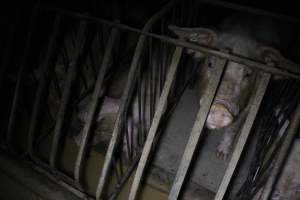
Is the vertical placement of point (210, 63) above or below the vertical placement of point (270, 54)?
below

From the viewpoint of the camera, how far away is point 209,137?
290 centimetres

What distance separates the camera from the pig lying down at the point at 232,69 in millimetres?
2049

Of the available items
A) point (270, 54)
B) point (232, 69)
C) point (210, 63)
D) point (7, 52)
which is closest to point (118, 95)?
point (210, 63)

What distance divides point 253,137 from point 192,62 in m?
0.82

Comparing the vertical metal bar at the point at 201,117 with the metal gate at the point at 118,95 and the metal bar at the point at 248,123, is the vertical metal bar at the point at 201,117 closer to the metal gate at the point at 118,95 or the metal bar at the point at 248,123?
the metal gate at the point at 118,95

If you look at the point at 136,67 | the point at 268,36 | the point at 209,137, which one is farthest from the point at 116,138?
the point at 268,36

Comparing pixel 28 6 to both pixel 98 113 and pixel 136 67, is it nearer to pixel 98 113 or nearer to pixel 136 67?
pixel 98 113

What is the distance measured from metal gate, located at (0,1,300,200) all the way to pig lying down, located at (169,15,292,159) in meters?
0.23

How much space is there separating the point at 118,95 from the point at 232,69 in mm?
1026

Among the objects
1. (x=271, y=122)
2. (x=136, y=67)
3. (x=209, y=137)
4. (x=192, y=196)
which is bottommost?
(x=192, y=196)

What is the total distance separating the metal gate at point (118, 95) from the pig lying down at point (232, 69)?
231 millimetres

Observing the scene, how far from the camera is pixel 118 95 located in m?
2.85

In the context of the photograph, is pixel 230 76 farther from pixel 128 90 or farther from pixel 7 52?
pixel 7 52

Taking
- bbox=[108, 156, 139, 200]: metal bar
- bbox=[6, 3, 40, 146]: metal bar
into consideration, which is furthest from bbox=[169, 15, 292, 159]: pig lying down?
bbox=[6, 3, 40, 146]: metal bar
